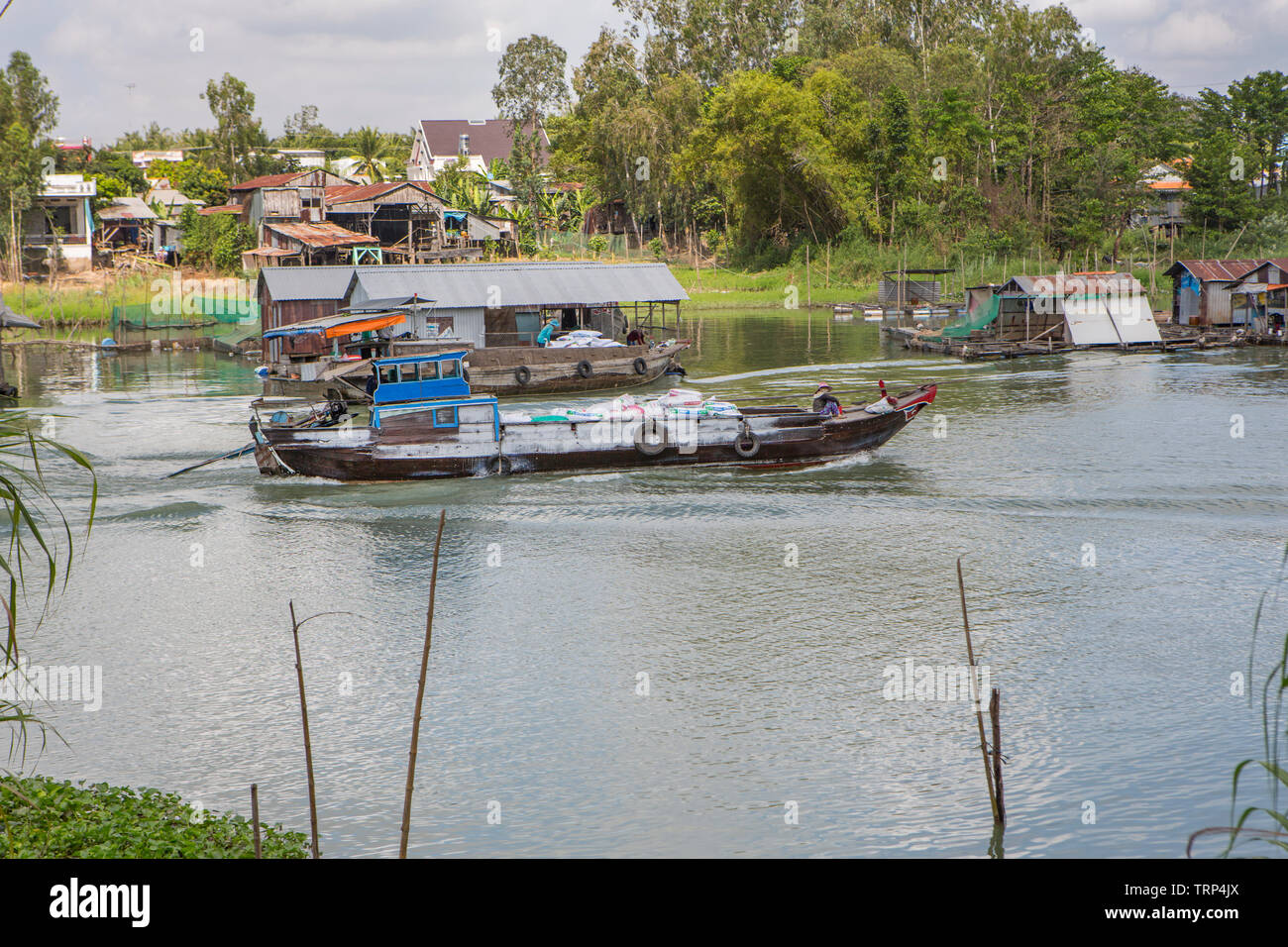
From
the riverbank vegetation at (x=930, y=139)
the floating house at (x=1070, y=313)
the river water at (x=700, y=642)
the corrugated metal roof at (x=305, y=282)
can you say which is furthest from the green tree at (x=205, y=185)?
the river water at (x=700, y=642)

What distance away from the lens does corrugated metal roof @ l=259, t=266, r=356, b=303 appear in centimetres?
3878

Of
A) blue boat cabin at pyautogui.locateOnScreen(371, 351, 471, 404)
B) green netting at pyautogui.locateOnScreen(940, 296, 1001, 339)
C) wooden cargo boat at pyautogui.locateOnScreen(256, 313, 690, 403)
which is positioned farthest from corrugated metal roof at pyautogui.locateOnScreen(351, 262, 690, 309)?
blue boat cabin at pyautogui.locateOnScreen(371, 351, 471, 404)

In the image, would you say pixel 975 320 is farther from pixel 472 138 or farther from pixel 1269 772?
pixel 472 138

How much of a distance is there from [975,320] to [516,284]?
58.1 feet

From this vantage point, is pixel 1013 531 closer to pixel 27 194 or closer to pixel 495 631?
pixel 495 631

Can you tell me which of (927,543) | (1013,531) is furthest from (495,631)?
(1013,531)

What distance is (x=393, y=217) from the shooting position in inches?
2334

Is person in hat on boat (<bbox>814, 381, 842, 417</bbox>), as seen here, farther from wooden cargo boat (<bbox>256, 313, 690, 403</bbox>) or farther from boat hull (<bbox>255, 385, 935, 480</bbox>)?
wooden cargo boat (<bbox>256, 313, 690, 403</bbox>)

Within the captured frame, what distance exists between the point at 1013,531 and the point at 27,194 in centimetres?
5112

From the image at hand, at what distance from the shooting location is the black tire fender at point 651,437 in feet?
73.3

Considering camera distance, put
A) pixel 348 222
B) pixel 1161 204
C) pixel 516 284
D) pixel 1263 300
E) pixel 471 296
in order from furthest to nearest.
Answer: pixel 1161 204, pixel 348 222, pixel 1263 300, pixel 516 284, pixel 471 296

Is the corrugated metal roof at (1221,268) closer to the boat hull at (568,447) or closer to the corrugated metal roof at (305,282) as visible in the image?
the boat hull at (568,447)

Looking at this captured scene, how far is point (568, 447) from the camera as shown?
22.4 meters

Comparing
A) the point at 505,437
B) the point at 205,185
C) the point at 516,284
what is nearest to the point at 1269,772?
the point at 505,437
